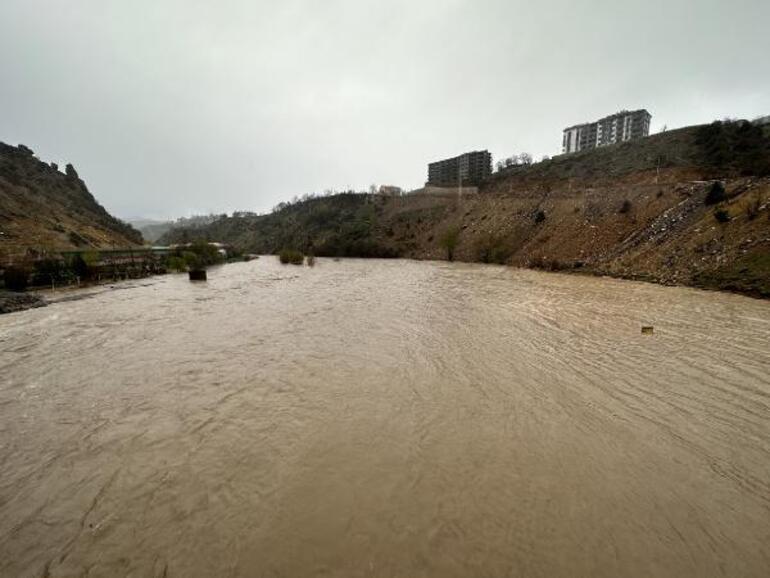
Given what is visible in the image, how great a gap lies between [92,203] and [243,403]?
85.3 metres

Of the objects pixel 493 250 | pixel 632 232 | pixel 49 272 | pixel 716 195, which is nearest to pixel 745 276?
pixel 716 195

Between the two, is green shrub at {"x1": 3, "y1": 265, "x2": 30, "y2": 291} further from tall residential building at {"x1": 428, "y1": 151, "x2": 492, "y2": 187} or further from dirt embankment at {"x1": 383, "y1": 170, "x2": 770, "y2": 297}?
tall residential building at {"x1": 428, "y1": 151, "x2": 492, "y2": 187}

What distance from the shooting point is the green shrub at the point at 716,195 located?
28.8 meters

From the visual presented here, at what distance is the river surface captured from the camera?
166 inches

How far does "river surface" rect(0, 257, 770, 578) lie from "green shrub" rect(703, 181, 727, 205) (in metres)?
20.8

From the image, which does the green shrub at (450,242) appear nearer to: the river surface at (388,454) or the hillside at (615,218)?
the hillside at (615,218)

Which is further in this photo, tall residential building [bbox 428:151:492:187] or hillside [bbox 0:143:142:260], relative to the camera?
tall residential building [bbox 428:151:492:187]

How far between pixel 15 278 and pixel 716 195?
51034 mm

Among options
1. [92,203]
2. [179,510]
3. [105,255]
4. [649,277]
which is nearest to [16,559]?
[179,510]

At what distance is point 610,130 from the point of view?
108812mm

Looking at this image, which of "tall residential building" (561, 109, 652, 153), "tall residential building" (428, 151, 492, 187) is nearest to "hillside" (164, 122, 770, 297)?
"tall residential building" (428, 151, 492, 187)

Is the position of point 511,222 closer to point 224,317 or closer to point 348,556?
point 224,317

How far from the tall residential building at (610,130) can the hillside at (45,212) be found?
112 meters

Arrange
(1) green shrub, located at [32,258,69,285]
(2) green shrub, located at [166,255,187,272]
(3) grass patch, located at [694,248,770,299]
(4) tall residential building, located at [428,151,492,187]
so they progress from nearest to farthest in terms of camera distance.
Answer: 1. (3) grass patch, located at [694,248,770,299]
2. (1) green shrub, located at [32,258,69,285]
3. (2) green shrub, located at [166,255,187,272]
4. (4) tall residential building, located at [428,151,492,187]
